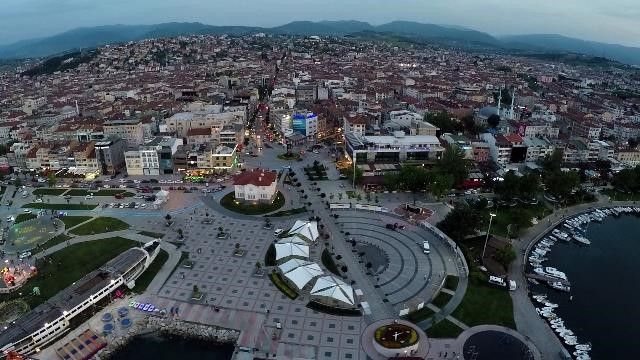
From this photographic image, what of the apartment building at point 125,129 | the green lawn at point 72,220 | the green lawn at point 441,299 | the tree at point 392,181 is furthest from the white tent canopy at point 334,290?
the apartment building at point 125,129

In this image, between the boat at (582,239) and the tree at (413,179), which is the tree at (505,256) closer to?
the boat at (582,239)

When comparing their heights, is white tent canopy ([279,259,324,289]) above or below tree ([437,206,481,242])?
below

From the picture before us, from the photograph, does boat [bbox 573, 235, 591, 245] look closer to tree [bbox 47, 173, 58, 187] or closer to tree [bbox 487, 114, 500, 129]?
tree [bbox 487, 114, 500, 129]

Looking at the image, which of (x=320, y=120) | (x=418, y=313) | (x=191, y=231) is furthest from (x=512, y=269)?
(x=320, y=120)

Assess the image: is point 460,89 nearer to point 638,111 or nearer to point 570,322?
point 638,111

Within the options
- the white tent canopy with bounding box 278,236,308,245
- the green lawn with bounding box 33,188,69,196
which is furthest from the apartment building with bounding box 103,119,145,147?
the white tent canopy with bounding box 278,236,308,245

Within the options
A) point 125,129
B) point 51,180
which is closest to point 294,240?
point 51,180
